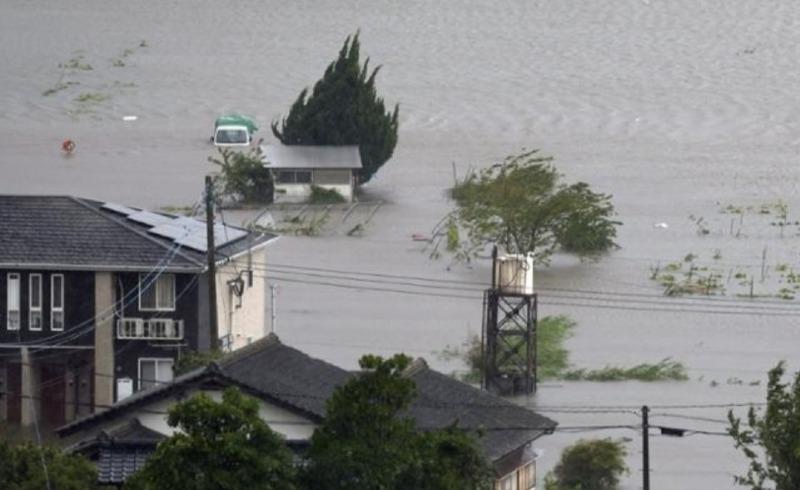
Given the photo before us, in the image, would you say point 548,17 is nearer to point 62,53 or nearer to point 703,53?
point 703,53

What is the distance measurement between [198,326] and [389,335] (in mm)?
5933

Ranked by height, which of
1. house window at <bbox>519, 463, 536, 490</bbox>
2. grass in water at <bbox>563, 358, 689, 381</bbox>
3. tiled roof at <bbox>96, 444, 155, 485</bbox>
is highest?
tiled roof at <bbox>96, 444, 155, 485</bbox>

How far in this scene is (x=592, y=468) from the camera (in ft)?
59.0

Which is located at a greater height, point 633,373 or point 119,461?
point 119,461

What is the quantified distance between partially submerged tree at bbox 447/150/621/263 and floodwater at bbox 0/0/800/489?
0.40m

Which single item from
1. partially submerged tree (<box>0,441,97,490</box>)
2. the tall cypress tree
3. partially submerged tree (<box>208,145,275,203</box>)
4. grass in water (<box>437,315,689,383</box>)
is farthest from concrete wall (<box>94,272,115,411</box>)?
the tall cypress tree

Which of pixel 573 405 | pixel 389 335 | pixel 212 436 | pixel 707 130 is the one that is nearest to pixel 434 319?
pixel 389 335

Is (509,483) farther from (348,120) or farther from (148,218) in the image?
(348,120)

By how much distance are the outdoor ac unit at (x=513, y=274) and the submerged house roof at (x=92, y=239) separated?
2.39 m

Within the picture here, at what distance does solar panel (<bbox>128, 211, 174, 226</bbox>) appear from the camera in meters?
20.7

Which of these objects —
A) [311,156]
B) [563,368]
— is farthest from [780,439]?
[311,156]

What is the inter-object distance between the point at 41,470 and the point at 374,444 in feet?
6.22

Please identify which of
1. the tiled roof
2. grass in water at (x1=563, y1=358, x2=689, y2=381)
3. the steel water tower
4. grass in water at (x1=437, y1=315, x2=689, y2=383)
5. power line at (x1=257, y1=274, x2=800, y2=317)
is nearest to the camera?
the tiled roof

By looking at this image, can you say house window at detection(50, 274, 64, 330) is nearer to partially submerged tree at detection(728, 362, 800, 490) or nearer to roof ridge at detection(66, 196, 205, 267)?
roof ridge at detection(66, 196, 205, 267)
